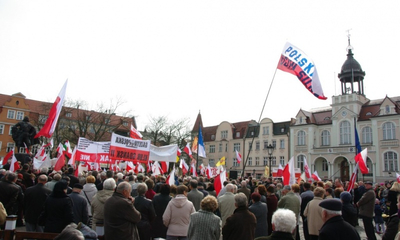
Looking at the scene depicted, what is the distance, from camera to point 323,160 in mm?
47062

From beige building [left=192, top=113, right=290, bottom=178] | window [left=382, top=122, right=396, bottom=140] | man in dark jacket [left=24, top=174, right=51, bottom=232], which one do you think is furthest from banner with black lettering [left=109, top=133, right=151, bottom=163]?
window [left=382, top=122, right=396, bottom=140]

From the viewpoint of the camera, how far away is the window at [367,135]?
140ft

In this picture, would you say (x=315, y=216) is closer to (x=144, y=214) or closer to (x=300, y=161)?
(x=144, y=214)

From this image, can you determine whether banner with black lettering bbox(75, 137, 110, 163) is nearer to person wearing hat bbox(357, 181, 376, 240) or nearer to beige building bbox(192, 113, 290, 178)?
person wearing hat bbox(357, 181, 376, 240)

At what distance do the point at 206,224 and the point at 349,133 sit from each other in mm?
45207

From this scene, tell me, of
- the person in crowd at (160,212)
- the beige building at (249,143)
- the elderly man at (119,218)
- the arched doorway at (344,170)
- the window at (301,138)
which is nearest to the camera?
the elderly man at (119,218)

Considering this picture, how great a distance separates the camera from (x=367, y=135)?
4303cm

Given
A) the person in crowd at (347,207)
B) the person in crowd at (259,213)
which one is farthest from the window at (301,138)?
the person in crowd at (259,213)

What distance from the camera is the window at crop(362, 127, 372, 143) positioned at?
42.7 meters

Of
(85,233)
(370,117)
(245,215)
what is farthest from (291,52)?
(370,117)

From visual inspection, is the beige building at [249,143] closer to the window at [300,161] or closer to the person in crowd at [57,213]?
the window at [300,161]

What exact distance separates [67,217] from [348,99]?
156 ft

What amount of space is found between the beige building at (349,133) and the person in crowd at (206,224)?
4009cm

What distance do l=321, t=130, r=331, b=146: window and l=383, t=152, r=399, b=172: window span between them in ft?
28.1
